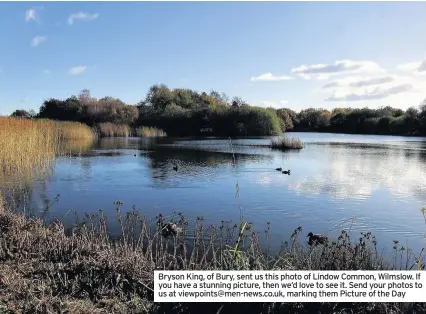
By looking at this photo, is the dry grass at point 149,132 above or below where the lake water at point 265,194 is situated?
above

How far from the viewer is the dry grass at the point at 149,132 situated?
4897cm

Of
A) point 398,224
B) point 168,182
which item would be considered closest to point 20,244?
point 398,224

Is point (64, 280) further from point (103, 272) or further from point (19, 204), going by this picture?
point (19, 204)

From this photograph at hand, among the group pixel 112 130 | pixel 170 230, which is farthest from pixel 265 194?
pixel 112 130

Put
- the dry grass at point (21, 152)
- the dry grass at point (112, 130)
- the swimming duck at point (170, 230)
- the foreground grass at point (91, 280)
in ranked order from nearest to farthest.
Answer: the foreground grass at point (91, 280) → the swimming duck at point (170, 230) → the dry grass at point (21, 152) → the dry grass at point (112, 130)

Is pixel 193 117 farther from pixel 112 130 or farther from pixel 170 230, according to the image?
pixel 170 230

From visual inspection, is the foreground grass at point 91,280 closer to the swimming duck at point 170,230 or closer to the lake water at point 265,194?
the lake water at point 265,194

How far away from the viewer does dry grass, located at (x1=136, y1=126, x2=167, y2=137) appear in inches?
1928

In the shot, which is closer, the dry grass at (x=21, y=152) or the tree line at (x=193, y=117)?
the dry grass at (x=21, y=152)

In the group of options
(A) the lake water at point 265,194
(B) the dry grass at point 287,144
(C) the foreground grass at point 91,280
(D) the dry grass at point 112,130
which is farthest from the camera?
(D) the dry grass at point 112,130

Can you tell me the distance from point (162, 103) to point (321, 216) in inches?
2430

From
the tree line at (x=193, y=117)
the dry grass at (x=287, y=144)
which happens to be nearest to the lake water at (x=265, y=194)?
the dry grass at (x=287, y=144)

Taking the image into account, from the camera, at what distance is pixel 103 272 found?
393 cm

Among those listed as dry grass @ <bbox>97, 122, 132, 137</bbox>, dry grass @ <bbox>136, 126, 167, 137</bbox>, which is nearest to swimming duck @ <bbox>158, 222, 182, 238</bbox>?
dry grass @ <bbox>97, 122, 132, 137</bbox>
